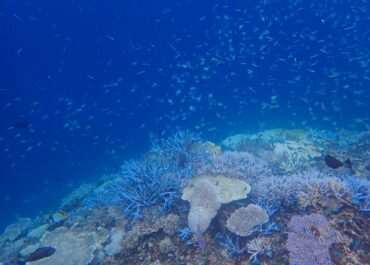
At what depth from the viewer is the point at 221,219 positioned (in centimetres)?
570

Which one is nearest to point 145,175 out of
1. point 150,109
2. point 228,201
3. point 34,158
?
point 228,201

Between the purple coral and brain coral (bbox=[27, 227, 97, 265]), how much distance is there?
14.7 ft

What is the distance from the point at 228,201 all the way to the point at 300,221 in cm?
131

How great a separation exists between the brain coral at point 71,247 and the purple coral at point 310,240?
4.49 metres

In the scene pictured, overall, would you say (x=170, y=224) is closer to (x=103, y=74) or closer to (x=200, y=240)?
(x=200, y=240)

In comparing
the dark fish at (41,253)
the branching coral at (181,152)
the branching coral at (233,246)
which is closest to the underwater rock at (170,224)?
the branching coral at (233,246)

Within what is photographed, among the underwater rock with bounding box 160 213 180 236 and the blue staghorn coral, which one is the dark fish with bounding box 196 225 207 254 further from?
the blue staghorn coral

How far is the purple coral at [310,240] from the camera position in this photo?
4555 mm

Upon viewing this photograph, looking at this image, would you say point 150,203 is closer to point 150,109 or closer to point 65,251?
point 65,251

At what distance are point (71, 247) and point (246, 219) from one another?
4.54 m

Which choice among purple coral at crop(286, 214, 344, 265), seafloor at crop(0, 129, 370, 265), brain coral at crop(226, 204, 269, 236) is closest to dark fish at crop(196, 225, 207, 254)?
seafloor at crop(0, 129, 370, 265)

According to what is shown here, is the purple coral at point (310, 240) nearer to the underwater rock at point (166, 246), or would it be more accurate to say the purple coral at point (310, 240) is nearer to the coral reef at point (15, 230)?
the underwater rock at point (166, 246)

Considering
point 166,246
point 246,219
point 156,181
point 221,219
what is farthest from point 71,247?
point 246,219

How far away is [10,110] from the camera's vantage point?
4038cm
